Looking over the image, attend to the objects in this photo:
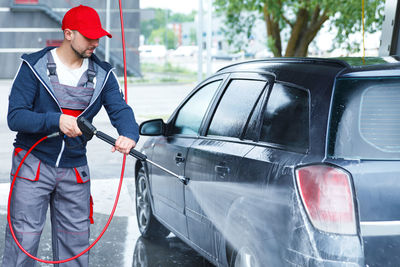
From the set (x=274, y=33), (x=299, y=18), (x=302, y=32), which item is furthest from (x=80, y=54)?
(x=274, y=33)

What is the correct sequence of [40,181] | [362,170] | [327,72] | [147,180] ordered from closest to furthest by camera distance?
1. [362,170]
2. [327,72]
3. [40,181]
4. [147,180]

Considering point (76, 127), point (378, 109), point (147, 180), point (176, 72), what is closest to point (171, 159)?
point (147, 180)

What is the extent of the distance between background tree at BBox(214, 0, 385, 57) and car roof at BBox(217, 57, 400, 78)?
10768 mm

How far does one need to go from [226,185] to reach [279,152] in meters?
0.61

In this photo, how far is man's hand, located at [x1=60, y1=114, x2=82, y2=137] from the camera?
3.61 meters

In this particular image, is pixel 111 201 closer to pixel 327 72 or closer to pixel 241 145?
pixel 241 145

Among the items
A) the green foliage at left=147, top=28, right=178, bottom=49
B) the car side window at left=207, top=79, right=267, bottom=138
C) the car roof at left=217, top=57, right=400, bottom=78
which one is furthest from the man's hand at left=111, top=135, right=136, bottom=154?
the green foliage at left=147, top=28, right=178, bottom=49

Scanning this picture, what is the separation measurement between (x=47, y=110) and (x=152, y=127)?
172cm

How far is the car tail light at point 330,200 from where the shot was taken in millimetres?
3176

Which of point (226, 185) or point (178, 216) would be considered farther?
point (178, 216)

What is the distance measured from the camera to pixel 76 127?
11.8 ft

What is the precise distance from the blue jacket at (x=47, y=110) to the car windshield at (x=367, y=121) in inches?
43.4

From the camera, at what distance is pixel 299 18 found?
16.7 meters

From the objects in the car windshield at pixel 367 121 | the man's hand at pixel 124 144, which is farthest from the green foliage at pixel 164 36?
the car windshield at pixel 367 121
